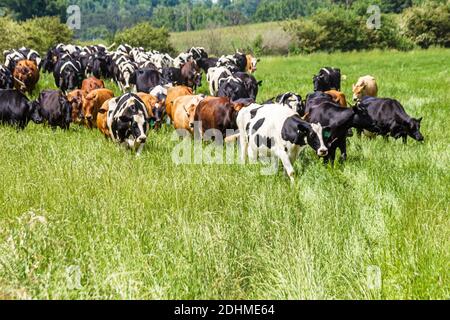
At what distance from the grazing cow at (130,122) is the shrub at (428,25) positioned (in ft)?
149

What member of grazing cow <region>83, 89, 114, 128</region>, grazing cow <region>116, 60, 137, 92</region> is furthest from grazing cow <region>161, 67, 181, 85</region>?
grazing cow <region>83, 89, 114, 128</region>

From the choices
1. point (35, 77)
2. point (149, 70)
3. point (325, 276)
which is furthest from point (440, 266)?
point (35, 77)

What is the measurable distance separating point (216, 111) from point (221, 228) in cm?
615

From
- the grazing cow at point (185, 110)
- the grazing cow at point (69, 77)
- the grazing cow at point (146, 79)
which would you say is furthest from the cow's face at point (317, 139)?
the grazing cow at point (69, 77)

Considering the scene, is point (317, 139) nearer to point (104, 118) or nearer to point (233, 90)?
point (104, 118)

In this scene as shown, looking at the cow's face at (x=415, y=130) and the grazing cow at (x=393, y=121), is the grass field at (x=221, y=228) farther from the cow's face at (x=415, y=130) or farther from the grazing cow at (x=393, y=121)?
the grazing cow at (x=393, y=121)

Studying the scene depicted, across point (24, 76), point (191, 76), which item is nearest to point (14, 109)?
point (24, 76)

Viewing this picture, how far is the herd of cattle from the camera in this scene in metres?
8.83

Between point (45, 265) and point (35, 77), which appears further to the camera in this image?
point (35, 77)

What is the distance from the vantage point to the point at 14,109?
13.1 m

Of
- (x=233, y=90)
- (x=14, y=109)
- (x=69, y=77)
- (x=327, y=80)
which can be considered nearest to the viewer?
(x=14, y=109)

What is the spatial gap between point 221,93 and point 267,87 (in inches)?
342

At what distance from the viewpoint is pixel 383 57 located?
3956 cm

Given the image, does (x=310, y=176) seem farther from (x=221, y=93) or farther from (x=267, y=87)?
(x=267, y=87)
